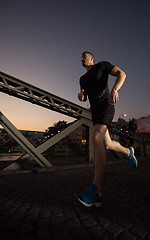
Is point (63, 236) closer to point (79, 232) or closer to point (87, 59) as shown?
point (79, 232)

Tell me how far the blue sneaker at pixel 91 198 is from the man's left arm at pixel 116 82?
1.31 m

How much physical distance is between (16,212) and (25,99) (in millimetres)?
3618

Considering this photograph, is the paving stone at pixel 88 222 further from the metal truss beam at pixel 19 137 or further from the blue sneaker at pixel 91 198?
the metal truss beam at pixel 19 137

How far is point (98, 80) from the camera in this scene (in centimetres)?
208

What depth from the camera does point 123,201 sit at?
175cm

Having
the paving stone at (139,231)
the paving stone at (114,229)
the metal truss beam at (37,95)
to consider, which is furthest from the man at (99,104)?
the metal truss beam at (37,95)

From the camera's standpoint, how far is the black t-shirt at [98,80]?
2035mm

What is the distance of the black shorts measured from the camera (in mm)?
1958

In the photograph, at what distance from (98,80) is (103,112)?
1.89 ft

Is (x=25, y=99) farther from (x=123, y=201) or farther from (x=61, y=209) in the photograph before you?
(x=123, y=201)

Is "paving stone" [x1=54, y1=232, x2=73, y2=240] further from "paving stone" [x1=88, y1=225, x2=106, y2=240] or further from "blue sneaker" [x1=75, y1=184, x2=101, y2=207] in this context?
"blue sneaker" [x1=75, y1=184, x2=101, y2=207]

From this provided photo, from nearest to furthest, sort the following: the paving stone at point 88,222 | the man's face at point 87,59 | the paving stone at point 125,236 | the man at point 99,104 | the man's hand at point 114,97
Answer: the paving stone at point 125,236 < the paving stone at point 88,222 < the man at point 99,104 < the man's hand at point 114,97 < the man's face at point 87,59

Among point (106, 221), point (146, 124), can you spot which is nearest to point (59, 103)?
point (106, 221)

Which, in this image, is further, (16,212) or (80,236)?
(16,212)
